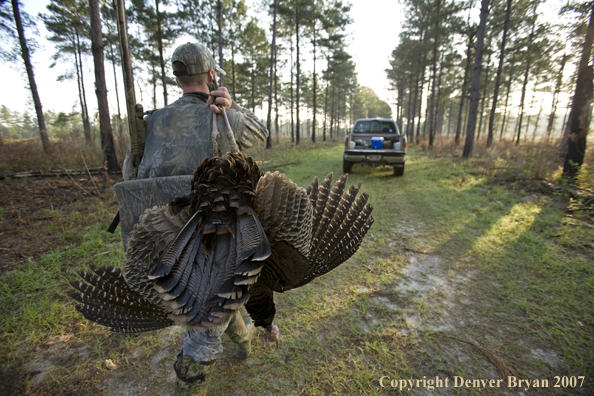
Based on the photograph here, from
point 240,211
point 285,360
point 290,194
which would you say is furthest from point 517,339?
point 240,211

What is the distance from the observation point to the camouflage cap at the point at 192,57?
64.0 inches

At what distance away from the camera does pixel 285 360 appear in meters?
2.02

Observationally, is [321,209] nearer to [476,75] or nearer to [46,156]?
[46,156]

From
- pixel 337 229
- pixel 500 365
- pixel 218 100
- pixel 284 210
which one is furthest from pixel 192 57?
pixel 500 365

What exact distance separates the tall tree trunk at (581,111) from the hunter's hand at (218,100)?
28.0ft

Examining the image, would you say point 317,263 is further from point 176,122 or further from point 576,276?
point 576,276

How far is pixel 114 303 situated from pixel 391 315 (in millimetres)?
2333

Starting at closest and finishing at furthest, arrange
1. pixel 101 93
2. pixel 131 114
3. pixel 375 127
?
1. pixel 131 114
2. pixel 101 93
3. pixel 375 127

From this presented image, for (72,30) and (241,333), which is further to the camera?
(72,30)

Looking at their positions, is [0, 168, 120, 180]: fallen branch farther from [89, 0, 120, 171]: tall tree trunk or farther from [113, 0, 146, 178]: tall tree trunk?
[113, 0, 146, 178]: tall tree trunk

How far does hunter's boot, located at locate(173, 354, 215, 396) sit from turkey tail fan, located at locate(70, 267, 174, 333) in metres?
0.28

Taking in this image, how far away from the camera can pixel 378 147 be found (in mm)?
8422

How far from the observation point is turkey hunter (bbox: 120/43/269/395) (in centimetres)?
148

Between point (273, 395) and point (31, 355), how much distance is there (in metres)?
2.08
